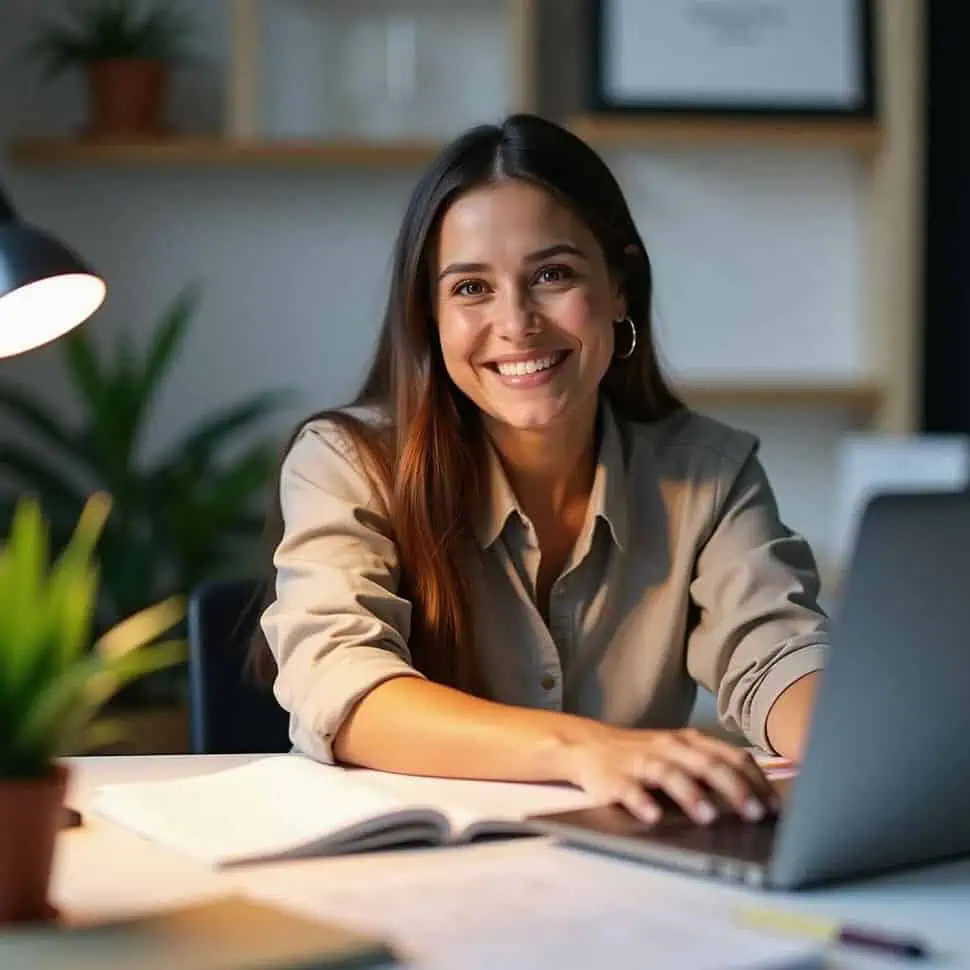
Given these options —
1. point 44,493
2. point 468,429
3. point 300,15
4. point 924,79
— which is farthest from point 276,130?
point 468,429

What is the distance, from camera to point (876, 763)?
41.1 inches

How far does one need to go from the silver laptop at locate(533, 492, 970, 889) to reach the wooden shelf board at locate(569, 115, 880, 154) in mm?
2260

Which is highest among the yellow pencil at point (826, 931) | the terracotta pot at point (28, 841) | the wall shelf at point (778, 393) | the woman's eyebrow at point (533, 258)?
the woman's eyebrow at point (533, 258)

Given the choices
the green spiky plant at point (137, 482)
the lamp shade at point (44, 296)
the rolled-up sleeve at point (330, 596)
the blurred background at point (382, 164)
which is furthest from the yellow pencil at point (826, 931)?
the blurred background at point (382, 164)

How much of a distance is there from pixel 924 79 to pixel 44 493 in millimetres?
1845

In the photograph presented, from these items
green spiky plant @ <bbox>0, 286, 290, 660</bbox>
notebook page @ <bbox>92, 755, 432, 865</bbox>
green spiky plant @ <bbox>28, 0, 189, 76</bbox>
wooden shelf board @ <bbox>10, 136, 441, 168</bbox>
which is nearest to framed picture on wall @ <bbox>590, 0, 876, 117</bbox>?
wooden shelf board @ <bbox>10, 136, 441, 168</bbox>

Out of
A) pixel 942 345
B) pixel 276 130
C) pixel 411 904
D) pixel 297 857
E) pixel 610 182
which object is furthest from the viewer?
pixel 942 345

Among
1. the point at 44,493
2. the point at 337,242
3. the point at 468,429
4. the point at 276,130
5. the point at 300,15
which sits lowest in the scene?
the point at 44,493

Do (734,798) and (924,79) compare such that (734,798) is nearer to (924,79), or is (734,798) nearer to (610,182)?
(610,182)

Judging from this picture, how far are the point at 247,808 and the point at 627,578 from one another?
2.19 ft

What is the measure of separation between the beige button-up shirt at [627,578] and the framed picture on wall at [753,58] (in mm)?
1490

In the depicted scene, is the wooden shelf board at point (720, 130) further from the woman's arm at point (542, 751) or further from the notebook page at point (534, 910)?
the notebook page at point (534, 910)

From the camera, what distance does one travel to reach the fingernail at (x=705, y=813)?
1.18 meters

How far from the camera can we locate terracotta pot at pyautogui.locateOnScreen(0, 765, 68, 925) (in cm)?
89
